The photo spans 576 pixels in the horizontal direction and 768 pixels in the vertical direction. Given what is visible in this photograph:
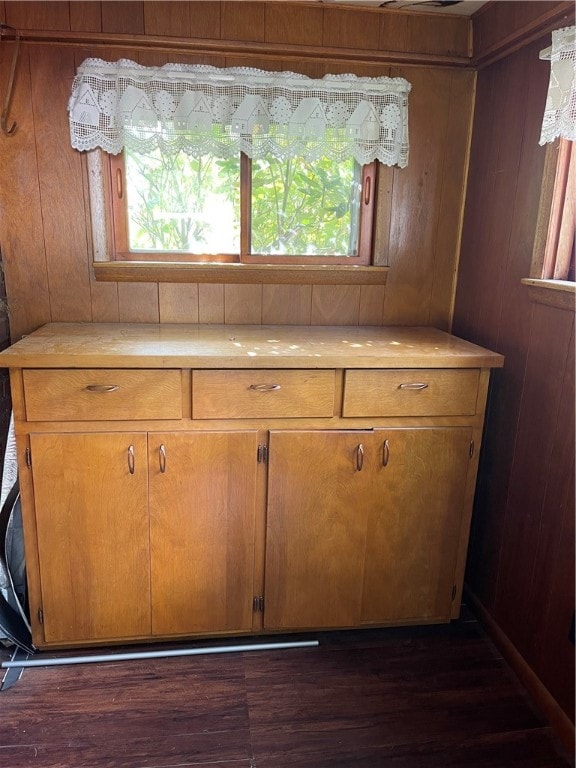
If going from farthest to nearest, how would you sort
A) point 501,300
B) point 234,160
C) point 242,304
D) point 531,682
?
1. point 242,304
2. point 234,160
3. point 501,300
4. point 531,682

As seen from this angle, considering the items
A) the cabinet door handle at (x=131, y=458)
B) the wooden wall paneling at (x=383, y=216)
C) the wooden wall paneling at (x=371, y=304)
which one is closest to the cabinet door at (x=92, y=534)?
the cabinet door handle at (x=131, y=458)

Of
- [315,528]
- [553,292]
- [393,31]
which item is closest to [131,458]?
[315,528]

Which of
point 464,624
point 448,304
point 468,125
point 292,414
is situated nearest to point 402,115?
point 468,125

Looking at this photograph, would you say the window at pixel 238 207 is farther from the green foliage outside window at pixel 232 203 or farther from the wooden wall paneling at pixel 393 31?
the wooden wall paneling at pixel 393 31

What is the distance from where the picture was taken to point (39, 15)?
178cm

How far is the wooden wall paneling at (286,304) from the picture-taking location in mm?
2113

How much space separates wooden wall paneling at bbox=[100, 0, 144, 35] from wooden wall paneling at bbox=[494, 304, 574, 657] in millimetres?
1567

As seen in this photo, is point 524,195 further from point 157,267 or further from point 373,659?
point 373,659

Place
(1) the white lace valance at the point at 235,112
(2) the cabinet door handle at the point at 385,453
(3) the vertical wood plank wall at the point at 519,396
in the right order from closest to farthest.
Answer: (3) the vertical wood plank wall at the point at 519,396
(2) the cabinet door handle at the point at 385,453
(1) the white lace valance at the point at 235,112

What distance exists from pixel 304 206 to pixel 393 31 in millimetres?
653

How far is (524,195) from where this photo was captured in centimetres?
174

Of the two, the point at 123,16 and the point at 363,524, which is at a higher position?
the point at 123,16

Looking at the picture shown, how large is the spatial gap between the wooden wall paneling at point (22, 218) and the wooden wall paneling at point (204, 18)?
53cm

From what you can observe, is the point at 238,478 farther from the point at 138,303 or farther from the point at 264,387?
the point at 138,303
